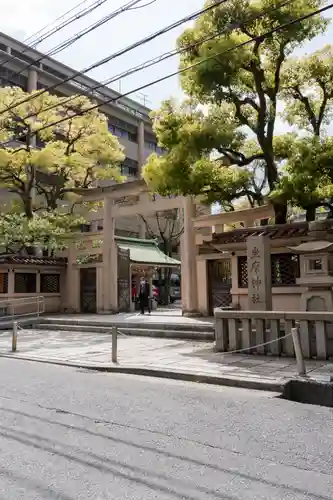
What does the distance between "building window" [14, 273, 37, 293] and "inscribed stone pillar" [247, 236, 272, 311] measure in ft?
47.2

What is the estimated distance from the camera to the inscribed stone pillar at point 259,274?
11461mm

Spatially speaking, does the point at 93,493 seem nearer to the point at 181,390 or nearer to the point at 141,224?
the point at 181,390

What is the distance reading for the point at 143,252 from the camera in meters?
28.1

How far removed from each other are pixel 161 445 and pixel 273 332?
5.83 m

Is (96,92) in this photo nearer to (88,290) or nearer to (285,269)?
(88,290)

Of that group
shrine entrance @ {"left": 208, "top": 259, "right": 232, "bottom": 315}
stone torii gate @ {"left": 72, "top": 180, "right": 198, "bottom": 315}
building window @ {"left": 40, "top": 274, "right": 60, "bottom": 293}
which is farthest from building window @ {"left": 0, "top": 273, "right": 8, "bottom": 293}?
shrine entrance @ {"left": 208, "top": 259, "right": 232, "bottom": 315}

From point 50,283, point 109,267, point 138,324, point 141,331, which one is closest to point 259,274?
point 141,331

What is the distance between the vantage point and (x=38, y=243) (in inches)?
854

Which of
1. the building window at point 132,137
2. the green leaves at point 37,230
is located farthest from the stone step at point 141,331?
the building window at point 132,137

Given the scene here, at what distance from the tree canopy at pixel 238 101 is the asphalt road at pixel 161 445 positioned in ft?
26.7

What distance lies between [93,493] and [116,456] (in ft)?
2.80

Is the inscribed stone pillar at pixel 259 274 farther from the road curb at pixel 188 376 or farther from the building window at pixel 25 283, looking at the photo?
the building window at pixel 25 283

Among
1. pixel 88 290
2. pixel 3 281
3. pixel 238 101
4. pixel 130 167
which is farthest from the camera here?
pixel 130 167

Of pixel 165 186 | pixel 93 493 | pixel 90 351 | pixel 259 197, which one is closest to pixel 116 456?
pixel 93 493
